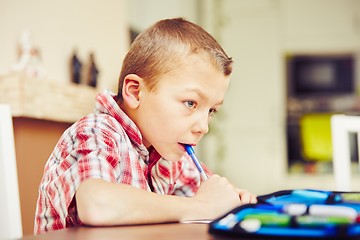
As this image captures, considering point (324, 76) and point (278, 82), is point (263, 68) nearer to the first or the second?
point (278, 82)

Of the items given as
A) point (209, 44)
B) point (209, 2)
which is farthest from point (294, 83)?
point (209, 44)

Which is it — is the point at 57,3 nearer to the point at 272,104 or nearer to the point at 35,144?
the point at 35,144

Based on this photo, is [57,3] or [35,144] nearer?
[35,144]

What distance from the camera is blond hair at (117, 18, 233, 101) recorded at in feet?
2.85

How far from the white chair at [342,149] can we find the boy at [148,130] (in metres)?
0.50

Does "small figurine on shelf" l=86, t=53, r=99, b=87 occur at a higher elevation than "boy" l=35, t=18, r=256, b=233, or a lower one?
higher

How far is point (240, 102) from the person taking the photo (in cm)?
536

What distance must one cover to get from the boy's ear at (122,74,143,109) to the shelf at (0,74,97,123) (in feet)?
5.34

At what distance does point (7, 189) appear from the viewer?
833 millimetres

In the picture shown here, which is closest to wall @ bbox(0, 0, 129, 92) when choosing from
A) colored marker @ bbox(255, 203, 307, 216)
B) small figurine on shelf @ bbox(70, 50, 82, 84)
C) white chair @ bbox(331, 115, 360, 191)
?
small figurine on shelf @ bbox(70, 50, 82, 84)

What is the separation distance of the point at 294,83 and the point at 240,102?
59 centimetres

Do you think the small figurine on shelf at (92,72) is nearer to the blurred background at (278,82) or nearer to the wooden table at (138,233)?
the blurred background at (278,82)

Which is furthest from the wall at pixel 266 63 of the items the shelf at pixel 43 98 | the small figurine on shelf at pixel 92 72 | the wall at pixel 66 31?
the shelf at pixel 43 98

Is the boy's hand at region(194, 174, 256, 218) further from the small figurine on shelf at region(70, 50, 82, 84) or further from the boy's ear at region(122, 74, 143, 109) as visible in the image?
the small figurine on shelf at region(70, 50, 82, 84)
